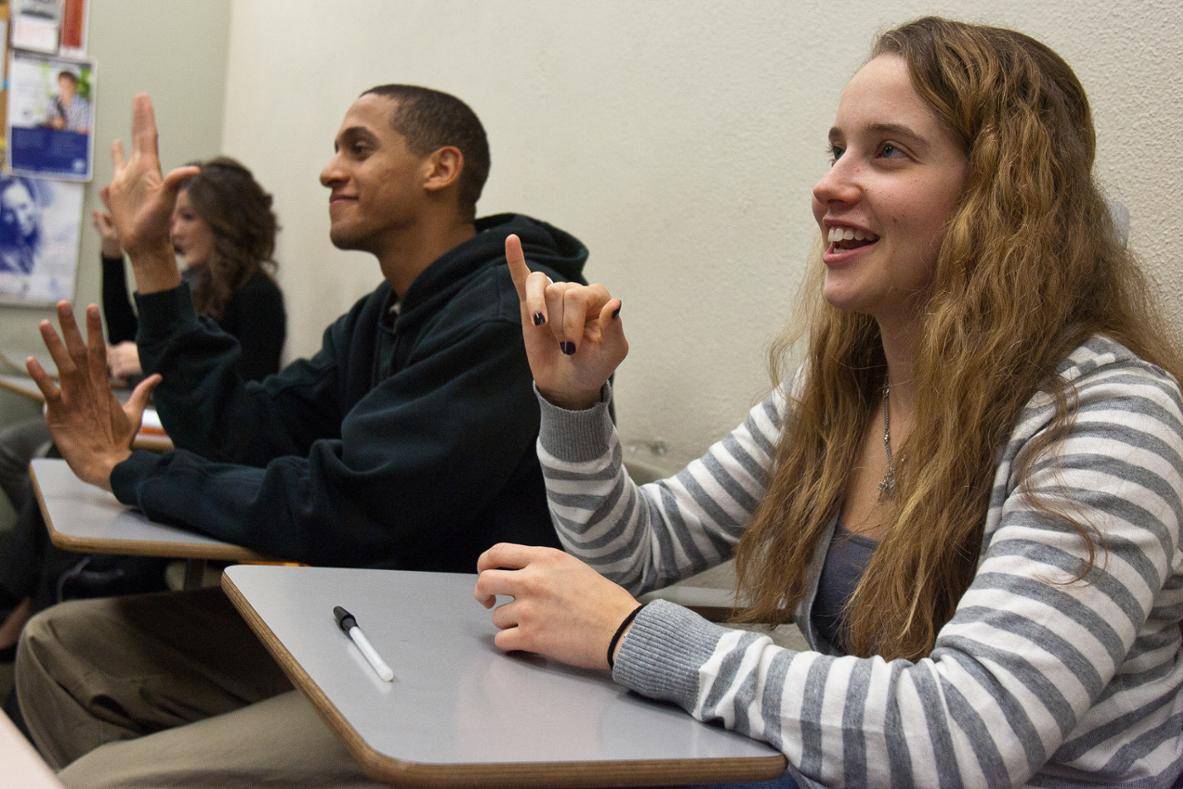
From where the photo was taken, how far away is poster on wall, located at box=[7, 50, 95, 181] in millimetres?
4582

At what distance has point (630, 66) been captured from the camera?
240 centimetres

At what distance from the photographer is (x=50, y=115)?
183 inches

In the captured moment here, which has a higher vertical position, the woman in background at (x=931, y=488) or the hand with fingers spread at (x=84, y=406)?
the woman in background at (x=931, y=488)

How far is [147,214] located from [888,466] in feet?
4.62

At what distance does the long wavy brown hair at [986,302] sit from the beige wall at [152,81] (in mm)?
4242

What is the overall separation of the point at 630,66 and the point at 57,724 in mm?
1634

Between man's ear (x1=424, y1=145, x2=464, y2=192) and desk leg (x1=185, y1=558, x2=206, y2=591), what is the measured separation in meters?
0.83

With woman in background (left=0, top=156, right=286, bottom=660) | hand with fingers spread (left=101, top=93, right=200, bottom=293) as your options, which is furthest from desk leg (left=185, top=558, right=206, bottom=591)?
woman in background (left=0, top=156, right=286, bottom=660)

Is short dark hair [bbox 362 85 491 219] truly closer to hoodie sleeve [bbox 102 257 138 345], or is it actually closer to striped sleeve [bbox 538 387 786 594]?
striped sleeve [bbox 538 387 786 594]

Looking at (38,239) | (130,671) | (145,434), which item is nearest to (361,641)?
(130,671)

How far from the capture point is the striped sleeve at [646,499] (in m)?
1.34

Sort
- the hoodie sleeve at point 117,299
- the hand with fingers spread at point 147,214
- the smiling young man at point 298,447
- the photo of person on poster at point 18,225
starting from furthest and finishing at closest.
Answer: the photo of person on poster at point 18,225 < the hoodie sleeve at point 117,299 < the hand with fingers spread at point 147,214 < the smiling young man at point 298,447

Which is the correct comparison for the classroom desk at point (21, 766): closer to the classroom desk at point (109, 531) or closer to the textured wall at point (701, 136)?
the classroom desk at point (109, 531)

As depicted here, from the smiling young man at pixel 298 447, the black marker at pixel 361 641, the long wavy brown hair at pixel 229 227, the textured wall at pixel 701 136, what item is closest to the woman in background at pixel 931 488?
the black marker at pixel 361 641
